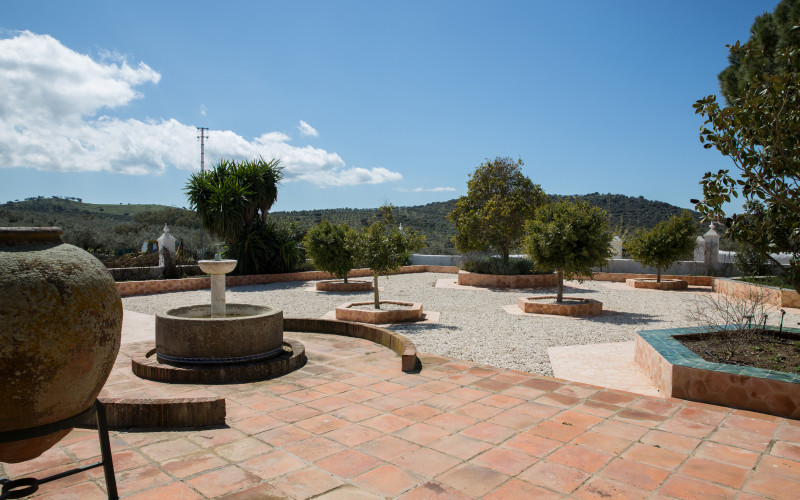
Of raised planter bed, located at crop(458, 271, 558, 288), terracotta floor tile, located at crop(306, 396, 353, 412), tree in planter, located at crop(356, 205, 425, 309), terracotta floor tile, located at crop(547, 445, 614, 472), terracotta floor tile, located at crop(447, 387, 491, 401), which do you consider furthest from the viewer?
raised planter bed, located at crop(458, 271, 558, 288)

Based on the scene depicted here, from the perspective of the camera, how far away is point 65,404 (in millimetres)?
2506

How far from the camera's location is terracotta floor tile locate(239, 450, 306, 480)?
335 cm

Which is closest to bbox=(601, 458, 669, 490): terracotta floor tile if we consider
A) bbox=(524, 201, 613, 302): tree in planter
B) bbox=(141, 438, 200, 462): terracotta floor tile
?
bbox=(141, 438, 200, 462): terracotta floor tile

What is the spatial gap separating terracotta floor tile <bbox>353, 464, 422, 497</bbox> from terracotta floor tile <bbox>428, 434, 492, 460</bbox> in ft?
1.54

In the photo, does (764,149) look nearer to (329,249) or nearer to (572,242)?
(572,242)

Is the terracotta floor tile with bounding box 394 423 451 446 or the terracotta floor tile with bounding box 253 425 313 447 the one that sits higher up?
the terracotta floor tile with bounding box 394 423 451 446

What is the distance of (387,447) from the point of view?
3.79 meters

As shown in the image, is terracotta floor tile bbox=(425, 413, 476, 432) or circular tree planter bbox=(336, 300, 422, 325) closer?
terracotta floor tile bbox=(425, 413, 476, 432)

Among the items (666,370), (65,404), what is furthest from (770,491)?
(65,404)

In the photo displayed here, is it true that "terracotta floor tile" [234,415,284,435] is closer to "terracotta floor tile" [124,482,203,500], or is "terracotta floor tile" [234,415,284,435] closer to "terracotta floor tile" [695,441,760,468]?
"terracotta floor tile" [124,482,203,500]

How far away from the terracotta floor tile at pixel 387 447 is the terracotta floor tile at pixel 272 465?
1.69 feet

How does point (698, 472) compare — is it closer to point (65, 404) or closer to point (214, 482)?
point (214, 482)

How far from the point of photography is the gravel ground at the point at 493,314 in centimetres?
804

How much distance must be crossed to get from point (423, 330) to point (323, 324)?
6.42ft
